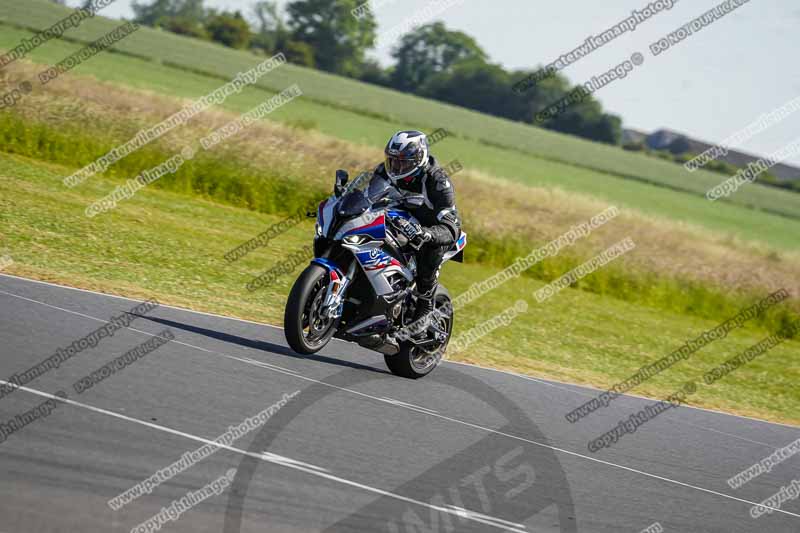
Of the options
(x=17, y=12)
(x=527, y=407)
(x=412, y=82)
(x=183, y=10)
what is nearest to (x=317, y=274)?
(x=527, y=407)

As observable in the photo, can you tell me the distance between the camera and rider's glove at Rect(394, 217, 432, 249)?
930cm

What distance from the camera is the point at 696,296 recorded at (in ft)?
76.8

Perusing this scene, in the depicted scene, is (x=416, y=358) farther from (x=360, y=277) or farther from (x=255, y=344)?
(x=255, y=344)

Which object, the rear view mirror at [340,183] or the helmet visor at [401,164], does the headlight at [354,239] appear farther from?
the helmet visor at [401,164]

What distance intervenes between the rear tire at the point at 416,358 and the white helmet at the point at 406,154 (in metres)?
1.38

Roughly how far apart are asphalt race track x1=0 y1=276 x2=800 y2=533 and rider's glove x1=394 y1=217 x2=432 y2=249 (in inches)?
55.8

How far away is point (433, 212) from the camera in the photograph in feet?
31.9

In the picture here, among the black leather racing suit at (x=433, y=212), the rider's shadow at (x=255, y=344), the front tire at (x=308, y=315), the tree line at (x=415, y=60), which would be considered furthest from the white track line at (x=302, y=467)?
the tree line at (x=415, y=60)

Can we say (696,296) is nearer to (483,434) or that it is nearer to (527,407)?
(527,407)

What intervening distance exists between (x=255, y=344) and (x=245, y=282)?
4.78 metres

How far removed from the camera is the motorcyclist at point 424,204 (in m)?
9.30

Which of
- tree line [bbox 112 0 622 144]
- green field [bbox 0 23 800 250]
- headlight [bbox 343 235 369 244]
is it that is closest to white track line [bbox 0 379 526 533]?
headlight [bbox 343 235 369 244]

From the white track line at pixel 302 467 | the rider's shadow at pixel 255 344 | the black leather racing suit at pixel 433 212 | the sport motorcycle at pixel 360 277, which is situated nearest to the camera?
the white track line at pixel 302 467

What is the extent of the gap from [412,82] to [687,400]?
9458 cm
